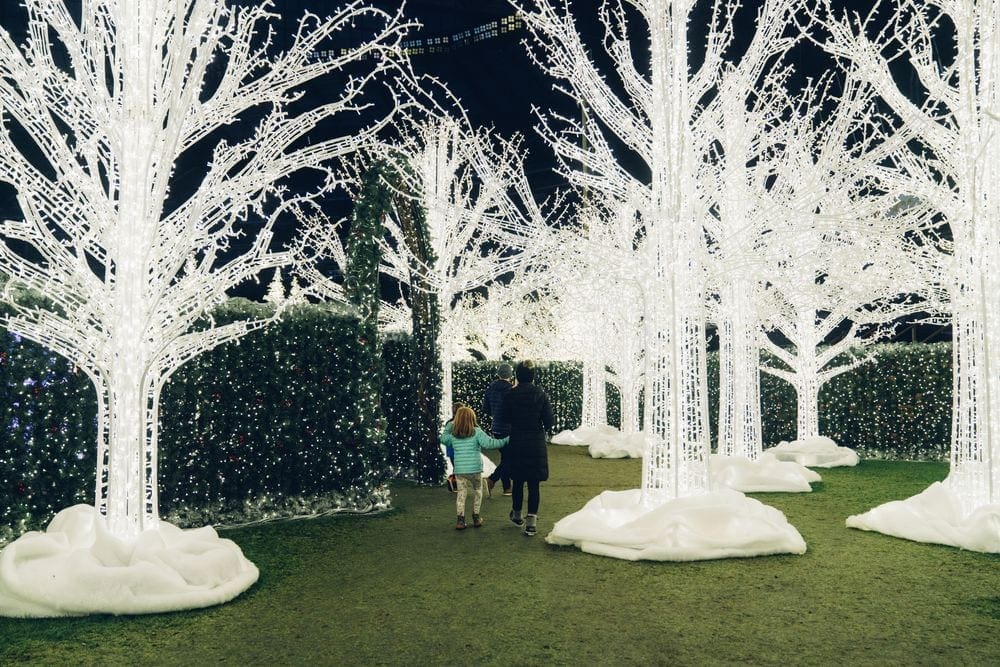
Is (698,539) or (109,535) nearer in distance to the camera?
(109,535)

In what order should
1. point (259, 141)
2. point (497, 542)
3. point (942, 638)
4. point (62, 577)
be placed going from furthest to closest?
point (497, 542) < point (259, 141) < point (62, 577) < point (942, 638)

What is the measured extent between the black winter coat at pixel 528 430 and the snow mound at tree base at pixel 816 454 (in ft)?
22.8

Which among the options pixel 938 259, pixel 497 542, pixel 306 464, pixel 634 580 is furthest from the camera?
pixel 306 464

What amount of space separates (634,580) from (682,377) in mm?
2215

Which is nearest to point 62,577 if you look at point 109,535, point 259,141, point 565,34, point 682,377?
point 109,535

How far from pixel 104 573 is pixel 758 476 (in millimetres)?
8044

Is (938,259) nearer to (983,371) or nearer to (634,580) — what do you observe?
(983,371)

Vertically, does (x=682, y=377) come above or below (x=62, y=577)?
above

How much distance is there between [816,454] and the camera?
12.5 m

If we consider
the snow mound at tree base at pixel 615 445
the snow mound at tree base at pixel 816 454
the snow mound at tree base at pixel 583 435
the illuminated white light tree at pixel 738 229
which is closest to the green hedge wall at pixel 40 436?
the illuminated white light tree at pixel 738 229

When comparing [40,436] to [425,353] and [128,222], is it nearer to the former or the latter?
[128,222]

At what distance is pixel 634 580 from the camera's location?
5.20 meters

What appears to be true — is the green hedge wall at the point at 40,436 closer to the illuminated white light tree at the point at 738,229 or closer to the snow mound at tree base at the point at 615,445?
the illuminated white light tree at the point at 738,229

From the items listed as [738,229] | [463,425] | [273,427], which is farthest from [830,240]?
[273,427]
